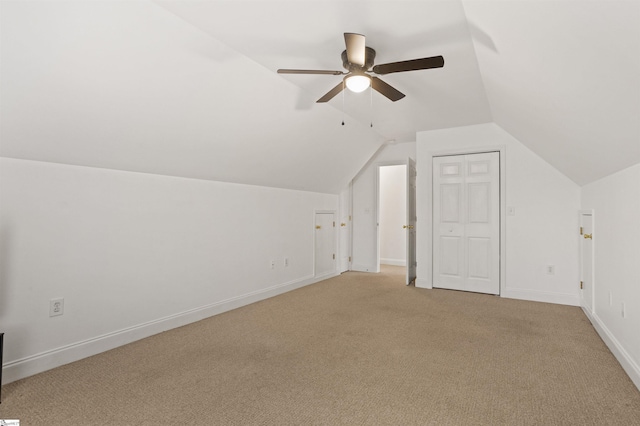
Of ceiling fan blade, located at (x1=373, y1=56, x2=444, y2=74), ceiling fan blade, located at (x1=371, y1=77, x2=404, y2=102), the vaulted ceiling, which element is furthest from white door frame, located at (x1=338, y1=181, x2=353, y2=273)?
ceiling fan blade, located at (x1=373, y1=56, x2=444, y2=74)

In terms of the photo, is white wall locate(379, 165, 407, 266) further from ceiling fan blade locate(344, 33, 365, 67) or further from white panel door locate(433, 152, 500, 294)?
ceiling fan blade locate(344, 33, 365, 67)

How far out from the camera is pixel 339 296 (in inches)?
174

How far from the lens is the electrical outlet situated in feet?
7.68

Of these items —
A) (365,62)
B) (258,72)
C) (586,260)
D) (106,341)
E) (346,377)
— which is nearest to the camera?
(346,377)

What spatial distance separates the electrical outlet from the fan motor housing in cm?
269

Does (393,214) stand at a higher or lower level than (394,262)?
higher

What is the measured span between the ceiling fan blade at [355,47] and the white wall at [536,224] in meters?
3.06

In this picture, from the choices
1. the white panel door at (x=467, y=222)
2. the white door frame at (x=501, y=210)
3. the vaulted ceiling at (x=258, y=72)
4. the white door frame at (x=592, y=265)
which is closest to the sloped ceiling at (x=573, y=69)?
the vaulted ceiling at (x=258, y=72)

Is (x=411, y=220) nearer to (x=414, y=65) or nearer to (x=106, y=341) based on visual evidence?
(x=414, y=65)

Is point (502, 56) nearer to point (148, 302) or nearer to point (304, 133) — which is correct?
point (304, 133)

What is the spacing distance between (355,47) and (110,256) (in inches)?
97.2

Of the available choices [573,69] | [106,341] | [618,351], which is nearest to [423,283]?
[618,351]

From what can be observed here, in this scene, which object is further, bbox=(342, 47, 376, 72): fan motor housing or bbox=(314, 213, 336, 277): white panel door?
bbox=(314, 213, 336, 277): white panel door

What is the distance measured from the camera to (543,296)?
4.19 meters
